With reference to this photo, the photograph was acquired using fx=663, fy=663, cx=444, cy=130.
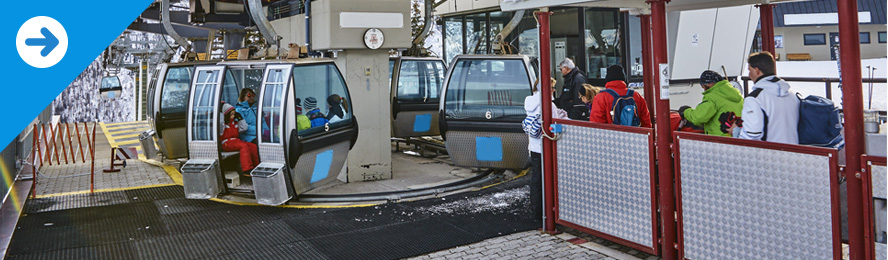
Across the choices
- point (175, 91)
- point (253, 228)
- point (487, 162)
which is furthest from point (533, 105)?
point (175, 91)

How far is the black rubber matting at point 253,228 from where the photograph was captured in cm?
554

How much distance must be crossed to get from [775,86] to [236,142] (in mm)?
5827

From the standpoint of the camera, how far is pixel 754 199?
13.4 feet

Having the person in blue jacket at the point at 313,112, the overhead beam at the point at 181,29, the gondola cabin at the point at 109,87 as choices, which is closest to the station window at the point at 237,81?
the person in blue jacket at the point at 313,112

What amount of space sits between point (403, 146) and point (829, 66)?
53.7ft

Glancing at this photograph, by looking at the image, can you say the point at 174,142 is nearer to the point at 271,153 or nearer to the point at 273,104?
the point at 271,153

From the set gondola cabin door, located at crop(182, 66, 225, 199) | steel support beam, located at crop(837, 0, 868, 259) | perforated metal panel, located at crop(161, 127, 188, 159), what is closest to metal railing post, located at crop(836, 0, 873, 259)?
steel support beam, located at crop(837, 0, 868, 259)

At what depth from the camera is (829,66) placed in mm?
21688

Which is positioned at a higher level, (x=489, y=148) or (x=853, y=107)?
(x=853, y=107)

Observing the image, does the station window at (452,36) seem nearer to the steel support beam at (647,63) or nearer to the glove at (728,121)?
the steel support beam at (647,63)

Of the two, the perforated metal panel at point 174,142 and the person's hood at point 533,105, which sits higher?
the person's hood at point 533,105

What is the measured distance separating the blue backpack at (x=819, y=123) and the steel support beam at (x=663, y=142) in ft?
2.74

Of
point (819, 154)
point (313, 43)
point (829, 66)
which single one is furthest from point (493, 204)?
point (829, 66)

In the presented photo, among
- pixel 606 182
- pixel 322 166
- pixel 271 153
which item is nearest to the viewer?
pixel 606 182
